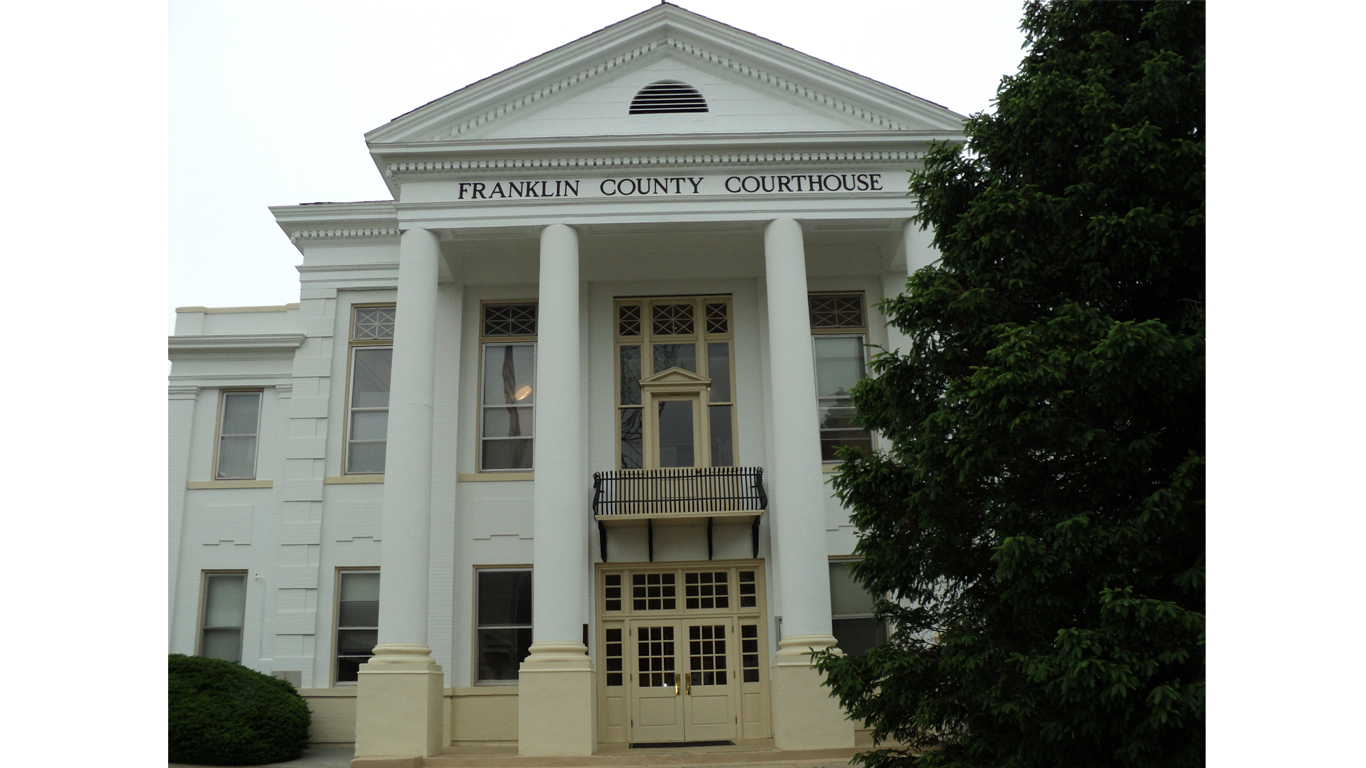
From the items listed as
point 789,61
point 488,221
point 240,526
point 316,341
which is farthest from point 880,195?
point 240,526

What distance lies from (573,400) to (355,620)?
5810mm

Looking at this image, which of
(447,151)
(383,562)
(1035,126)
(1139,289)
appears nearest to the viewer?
(1139,289)

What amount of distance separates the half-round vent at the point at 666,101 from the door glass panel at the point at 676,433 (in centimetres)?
508

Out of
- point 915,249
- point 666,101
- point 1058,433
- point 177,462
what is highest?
point 666,101

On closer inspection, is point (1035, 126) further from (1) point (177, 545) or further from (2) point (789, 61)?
(1) point (177, 545)

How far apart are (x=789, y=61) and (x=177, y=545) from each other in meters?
13.6

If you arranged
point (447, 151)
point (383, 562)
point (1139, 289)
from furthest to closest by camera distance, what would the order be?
point (447, 151) → point (383, 562) → point (1139, 289)

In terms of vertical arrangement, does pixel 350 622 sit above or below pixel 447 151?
below

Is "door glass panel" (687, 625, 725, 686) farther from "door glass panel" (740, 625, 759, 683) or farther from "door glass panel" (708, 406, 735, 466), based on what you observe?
"door glass panel" (708, 406, 735, 466)

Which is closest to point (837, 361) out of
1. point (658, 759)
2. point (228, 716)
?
point (658, 759)

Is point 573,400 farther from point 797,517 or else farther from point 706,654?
point 706,654

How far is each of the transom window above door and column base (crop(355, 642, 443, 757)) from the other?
5103 millimetres

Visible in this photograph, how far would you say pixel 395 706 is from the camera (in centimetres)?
1454

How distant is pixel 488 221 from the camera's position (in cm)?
1680
